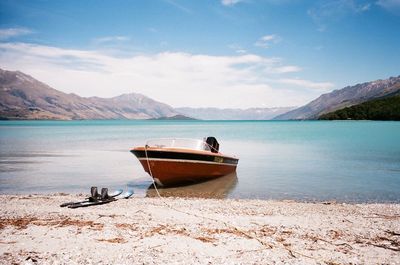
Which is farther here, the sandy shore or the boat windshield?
the boat windshield

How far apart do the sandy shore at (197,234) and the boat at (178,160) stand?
→ 4996 millimetres

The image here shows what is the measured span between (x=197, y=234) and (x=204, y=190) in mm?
10199

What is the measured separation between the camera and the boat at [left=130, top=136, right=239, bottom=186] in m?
18.4

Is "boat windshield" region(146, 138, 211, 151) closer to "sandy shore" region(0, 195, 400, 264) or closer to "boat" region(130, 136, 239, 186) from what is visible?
"boat" region(130, 136, 239, 186)

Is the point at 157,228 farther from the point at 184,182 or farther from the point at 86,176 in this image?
the point at 86,176

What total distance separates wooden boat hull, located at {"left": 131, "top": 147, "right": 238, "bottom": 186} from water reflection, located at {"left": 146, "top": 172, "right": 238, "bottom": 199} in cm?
47

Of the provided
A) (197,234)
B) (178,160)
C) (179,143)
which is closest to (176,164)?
(178,160)

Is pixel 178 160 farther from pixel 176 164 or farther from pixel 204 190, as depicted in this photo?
pixel 204 190

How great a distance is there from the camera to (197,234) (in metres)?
9.23

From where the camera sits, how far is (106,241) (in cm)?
848

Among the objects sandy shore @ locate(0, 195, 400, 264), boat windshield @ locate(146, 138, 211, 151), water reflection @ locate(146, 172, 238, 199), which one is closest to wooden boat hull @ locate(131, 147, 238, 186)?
water reflection @ locate(146, 172, 238, 199)

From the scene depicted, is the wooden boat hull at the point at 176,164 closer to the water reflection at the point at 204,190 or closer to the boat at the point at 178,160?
the boat at the point at 178,160

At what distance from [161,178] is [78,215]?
7.86m

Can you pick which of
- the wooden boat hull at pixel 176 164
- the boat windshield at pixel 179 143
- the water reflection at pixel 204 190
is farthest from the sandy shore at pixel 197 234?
the boat windshield at pixel 179 143
